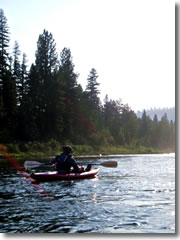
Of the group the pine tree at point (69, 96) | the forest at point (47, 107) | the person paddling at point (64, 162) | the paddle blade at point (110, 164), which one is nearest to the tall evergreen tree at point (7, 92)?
the forest at point (47, 107)

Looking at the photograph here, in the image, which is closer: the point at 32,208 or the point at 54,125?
the point at 32,208

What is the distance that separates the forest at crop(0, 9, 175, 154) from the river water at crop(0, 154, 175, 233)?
1871 cm

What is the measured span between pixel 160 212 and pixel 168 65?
3.56 m

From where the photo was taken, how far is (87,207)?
369 inches

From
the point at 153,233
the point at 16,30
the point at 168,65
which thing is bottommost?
the point at 153,233

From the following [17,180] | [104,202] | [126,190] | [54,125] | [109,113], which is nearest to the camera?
[104,202]

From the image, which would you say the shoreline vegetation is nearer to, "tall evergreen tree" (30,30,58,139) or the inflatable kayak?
"tall evergreen tree" (30,30,58,139)

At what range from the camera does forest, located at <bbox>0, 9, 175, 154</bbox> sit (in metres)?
36.8

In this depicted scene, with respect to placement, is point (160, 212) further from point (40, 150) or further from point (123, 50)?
point (40, 150)

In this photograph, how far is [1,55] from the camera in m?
38.5

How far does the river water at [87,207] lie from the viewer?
753cm

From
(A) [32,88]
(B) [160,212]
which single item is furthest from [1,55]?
(B) [160,212]

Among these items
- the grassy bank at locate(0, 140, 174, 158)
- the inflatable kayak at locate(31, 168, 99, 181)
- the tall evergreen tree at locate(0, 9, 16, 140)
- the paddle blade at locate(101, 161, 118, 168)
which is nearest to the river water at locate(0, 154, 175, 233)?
the inflatable kayak at locate(31, 168, 99, 181)

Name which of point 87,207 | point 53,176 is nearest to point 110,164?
point 53,176
